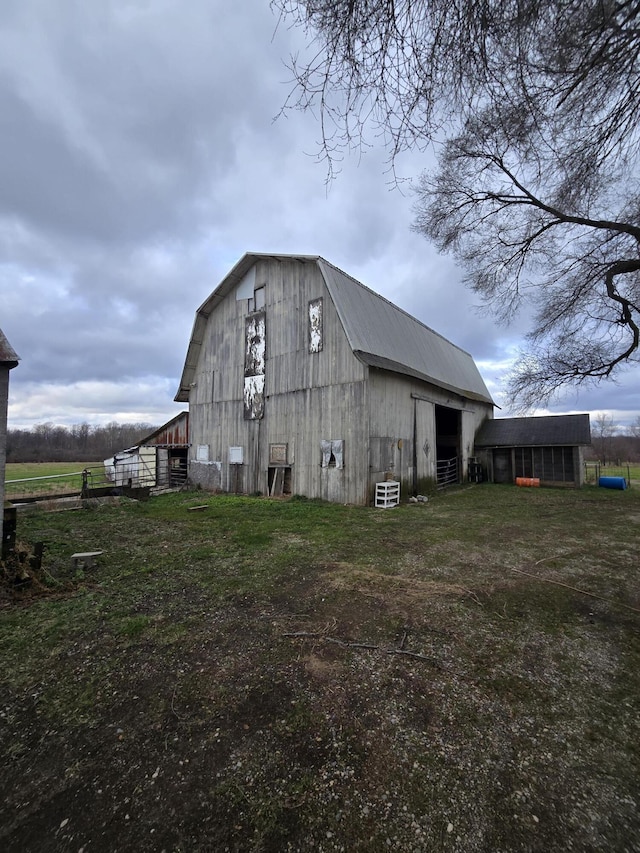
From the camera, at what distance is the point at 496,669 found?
330cm

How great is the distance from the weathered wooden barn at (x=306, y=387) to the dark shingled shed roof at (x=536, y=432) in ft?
15.4

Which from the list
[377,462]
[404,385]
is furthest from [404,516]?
[404,385]

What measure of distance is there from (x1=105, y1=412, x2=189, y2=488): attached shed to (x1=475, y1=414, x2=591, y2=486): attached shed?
1786 cm

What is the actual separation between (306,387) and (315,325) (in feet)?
7.85

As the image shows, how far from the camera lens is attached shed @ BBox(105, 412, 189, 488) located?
2034 cm

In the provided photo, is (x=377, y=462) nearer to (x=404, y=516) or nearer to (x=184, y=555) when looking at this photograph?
(x=404, y=516)

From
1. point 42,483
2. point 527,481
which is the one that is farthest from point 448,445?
point 42,483

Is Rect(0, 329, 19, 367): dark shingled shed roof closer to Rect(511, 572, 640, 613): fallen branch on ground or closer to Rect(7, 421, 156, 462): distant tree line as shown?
Rect(511, 572, 640, 613): fallen branch on ground

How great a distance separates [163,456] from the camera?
74.4ft

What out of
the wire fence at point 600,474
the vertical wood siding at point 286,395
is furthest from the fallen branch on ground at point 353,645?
the wire fence at point 600,474

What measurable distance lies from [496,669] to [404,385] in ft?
39.8

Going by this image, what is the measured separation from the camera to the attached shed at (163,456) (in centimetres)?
2034

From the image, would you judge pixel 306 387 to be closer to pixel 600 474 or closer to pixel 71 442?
pixel 600 474

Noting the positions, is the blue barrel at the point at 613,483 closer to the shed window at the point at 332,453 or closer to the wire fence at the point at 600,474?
the wire fence at the point at 600,474
